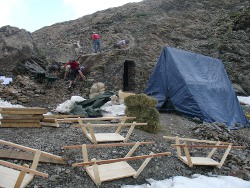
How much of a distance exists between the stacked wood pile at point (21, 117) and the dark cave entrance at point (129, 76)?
911 centimetres

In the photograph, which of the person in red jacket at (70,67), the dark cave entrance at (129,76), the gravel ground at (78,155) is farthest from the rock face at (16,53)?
the gravel ground at (78,155)

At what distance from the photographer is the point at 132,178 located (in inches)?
183

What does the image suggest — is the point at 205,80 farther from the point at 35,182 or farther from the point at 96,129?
the point at 35,182

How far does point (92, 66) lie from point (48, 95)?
128 inches

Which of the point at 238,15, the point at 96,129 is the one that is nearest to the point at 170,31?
the point at 238,15

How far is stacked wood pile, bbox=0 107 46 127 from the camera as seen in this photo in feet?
21.5

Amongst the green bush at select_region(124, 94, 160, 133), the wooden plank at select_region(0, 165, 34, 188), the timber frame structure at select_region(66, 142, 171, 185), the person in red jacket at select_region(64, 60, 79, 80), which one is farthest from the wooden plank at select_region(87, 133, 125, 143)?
the person in red jacket at select_region(64, 60, 79, 80)

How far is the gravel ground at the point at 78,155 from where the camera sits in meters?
4.36

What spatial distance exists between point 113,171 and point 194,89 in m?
6.01

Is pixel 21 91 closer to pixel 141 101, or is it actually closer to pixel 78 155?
pixel 141 101

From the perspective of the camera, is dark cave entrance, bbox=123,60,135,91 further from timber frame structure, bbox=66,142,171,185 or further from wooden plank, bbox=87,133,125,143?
timber frame structure, bbox=66,142,171,185

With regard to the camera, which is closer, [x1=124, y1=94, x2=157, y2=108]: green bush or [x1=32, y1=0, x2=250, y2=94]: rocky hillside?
[x1=124, y1=94, x2=157, y2=108]: green bush

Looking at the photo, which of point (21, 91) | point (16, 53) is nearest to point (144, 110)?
point (21, 91)

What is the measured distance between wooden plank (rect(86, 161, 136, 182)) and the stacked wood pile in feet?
8.62
